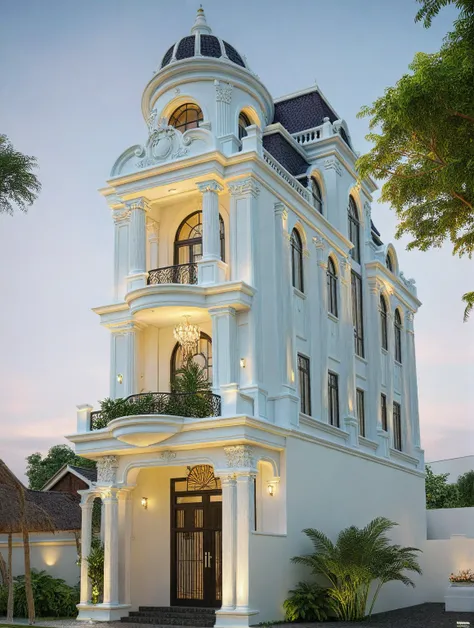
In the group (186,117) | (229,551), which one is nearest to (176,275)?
(186,117)

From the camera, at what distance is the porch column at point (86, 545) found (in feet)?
62.8

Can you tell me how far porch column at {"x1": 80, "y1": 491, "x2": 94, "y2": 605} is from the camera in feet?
62.8

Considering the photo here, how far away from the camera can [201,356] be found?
20.5m

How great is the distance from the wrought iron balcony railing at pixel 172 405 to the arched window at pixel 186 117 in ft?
23.8

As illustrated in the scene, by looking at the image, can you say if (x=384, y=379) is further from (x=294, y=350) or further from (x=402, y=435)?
(x=294, y=350)

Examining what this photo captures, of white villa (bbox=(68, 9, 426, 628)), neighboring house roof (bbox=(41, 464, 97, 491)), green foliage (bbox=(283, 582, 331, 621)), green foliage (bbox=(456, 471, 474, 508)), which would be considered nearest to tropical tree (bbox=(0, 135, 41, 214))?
white villa (bbox=(68, 9, 426, 628))

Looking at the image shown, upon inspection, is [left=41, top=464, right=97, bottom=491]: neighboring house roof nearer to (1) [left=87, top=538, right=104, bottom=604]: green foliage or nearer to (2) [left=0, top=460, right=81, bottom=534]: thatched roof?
(2) [left=0, top=460, right=81, bottom=534]: thatched roof

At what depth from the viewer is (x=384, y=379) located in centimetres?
2777

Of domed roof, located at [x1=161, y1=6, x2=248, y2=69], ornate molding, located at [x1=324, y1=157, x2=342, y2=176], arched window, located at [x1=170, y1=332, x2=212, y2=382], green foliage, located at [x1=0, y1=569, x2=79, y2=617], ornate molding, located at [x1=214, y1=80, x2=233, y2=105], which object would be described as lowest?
green foliage, located at [x1=0, y1=569, x2=79, y2=617]

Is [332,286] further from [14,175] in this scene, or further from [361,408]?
[14,175]

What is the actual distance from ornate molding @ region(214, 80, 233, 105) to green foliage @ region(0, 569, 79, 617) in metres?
12.9

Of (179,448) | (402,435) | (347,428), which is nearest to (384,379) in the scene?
(402,435)

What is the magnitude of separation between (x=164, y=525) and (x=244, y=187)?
7.95 metres

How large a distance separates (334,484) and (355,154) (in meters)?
10.3
